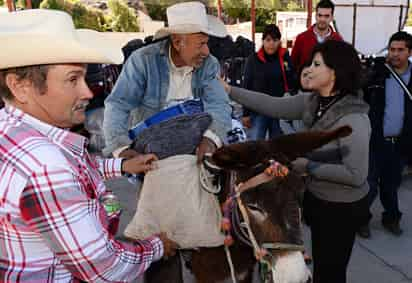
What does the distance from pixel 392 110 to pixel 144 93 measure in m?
2.77

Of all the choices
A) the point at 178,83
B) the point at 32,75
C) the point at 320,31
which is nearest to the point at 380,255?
the point at 178,83

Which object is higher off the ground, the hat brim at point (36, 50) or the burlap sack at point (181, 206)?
the hat brim at point (36, 50)

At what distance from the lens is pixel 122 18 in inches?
781

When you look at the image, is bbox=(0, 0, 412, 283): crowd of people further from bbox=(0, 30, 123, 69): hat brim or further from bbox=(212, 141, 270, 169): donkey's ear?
bbox=(212, 141, 270, 169): donkey's ear

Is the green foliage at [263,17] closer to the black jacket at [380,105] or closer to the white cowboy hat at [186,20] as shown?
the black jacket at [380,105]

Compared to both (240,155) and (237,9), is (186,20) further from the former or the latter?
(237,9)

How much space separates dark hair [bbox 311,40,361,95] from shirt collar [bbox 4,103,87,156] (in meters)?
1.53

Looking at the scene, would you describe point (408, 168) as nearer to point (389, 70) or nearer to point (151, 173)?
point (389, 70)

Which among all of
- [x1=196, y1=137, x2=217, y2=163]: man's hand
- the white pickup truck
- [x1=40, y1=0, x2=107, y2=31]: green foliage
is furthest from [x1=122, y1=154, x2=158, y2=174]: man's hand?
[x1=40, y1=0, x2=107, y2=31]: green foliage

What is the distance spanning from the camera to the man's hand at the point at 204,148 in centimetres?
196

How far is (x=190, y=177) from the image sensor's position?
1.90m

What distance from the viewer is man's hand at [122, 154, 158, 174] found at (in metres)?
1.92

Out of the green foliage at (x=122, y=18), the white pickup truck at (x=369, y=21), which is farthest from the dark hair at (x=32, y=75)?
the green foliage at (x=122, y=18)

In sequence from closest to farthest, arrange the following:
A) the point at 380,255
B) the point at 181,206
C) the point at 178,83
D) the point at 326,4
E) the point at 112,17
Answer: the point at 181,206
the point at 178,83
the point at 380,255
the point at 326,4
the point at 112,17
